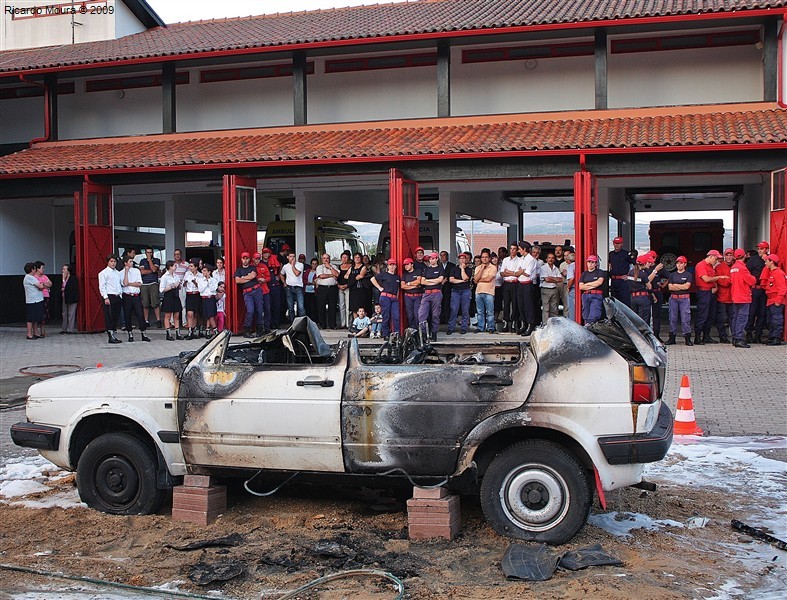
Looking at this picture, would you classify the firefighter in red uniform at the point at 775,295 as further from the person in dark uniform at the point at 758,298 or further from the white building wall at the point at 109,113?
the white building wall at the point at 109,113

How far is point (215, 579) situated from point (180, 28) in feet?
84.8

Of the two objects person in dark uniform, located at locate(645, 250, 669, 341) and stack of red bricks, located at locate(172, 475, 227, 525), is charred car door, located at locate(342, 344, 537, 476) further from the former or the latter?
person in dark uniform, located at locate(645, 250, 669, 341)

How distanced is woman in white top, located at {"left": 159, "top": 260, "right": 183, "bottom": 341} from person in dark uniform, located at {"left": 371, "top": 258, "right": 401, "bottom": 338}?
4.33 metres

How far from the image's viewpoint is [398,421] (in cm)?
582

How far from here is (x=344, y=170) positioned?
1947cm

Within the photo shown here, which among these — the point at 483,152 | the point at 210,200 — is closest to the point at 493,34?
the point at 483,152

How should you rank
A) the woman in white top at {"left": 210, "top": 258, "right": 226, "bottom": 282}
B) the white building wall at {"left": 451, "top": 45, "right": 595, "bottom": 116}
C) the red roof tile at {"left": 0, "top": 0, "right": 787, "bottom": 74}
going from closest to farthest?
the woman in white top at {"left": 210, "top": 258, "right": 226, "bottom": 282} < the red roof tile at {"left": 0, "top": 0, "right": 787, "bottom": 74} < the white building wall at {"left": 451, "top": 45, "right": 595, "bottom": 116}

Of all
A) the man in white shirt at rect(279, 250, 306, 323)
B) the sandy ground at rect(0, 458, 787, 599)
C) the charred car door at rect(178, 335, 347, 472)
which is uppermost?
the man in white shirt at rect(279, 250, 306, 323)

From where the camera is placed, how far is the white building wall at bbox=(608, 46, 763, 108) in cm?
2056

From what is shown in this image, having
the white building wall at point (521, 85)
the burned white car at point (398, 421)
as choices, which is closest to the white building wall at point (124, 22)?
the white building wall at point (521, 85)

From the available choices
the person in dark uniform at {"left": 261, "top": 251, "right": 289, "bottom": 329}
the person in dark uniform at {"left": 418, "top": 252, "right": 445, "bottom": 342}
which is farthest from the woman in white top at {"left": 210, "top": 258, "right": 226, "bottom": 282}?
the person in dark uniform at {"left": 418, "top": 252, "right": 445, "bottom": 342}

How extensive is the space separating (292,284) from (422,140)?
4.25 m

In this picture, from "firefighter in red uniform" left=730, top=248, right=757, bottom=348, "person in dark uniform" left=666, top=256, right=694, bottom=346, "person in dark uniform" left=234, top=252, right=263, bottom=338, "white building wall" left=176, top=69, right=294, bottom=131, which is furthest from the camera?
"white building wall" left=176, top=69, right=294, bottom=131

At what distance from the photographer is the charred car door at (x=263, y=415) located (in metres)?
5.95
